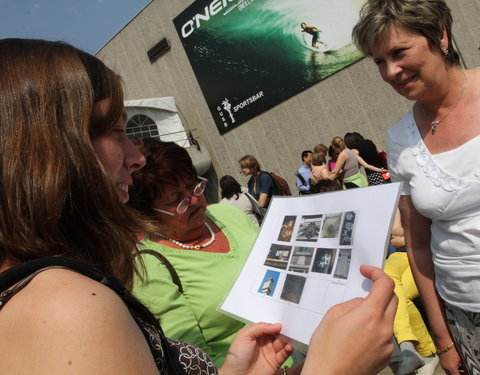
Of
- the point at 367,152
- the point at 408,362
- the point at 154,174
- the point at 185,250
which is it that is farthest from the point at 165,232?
the point at 367,152

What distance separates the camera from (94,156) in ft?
2.77

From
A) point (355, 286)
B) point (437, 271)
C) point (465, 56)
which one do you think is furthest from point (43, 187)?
point (465, 56)

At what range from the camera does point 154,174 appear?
1.82m

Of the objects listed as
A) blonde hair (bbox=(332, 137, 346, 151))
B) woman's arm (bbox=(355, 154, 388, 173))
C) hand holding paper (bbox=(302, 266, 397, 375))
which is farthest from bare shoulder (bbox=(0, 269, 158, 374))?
blonde hair (bbox=(332, 137, 346, 151))

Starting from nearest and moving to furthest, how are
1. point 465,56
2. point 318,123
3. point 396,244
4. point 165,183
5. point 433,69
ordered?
1. point 433,69
2. point 165,183
3. point 396,244
4. point 465,56
5. point 318,123

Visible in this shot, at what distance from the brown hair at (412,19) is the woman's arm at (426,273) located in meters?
0.63

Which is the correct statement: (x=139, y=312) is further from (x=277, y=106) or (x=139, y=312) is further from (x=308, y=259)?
(x=277, y=106)

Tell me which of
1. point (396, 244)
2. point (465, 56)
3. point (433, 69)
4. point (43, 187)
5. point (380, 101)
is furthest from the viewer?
point (380, 101)

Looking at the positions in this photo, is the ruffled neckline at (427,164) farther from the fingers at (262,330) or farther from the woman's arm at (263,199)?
the woman's arm at (263,199)

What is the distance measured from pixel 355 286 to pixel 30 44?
3.06ft

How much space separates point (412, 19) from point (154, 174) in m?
1.25

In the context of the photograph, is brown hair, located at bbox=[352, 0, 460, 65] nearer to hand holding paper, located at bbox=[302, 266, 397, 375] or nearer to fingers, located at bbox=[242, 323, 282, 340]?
hand holding paper, located at bbox=[302, 266, 397, 375]

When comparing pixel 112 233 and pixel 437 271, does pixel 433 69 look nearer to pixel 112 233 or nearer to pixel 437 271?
pixel 437 271

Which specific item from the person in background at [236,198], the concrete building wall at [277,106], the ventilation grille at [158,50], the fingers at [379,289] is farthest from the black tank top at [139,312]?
the ventilation grille at [158,50]
